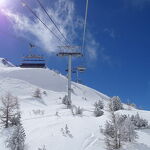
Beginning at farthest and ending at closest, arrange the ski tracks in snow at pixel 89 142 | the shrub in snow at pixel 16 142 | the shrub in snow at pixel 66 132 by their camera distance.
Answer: the shrub in snow at pixel 66 132 < the ski tracks in snow at pixel 89 142 < the shrub in snow at pixel 16 142

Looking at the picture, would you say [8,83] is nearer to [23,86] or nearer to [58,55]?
[23,86]

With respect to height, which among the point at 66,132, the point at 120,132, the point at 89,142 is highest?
the point at 120,132

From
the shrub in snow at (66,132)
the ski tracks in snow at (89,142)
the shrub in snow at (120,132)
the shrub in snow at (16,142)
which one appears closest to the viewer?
the shrub in snow at (16,142)

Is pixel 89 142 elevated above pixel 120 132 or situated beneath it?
situated beneath

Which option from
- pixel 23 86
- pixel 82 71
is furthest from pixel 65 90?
pixel 82 71

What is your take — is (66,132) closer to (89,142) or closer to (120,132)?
(89,142)

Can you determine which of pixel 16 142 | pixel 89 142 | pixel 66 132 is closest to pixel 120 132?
pixel 89 142

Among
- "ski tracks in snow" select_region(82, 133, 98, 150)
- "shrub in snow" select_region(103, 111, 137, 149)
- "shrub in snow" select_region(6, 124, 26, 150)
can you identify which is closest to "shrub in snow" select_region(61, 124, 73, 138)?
"ski tracks in snow" select_region(82, 133, 98, 150)

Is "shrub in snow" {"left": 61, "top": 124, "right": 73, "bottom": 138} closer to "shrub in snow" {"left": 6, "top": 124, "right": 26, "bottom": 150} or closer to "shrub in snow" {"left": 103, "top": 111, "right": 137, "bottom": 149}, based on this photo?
"shrub in snow" {"left": 103, "top": 111, "right": 137, "bottom": 149}

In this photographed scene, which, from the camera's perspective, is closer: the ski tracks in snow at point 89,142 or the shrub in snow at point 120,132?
the ski tracks in snow at point 89,142

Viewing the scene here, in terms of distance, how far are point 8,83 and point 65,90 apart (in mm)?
16695

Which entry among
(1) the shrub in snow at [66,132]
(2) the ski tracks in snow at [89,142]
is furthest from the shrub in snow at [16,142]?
(2) the ski tracks in snow at [89,142]

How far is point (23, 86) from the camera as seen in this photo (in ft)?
232

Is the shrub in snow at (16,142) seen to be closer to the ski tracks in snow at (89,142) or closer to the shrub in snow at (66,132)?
the shrub in snow at (66,132)
